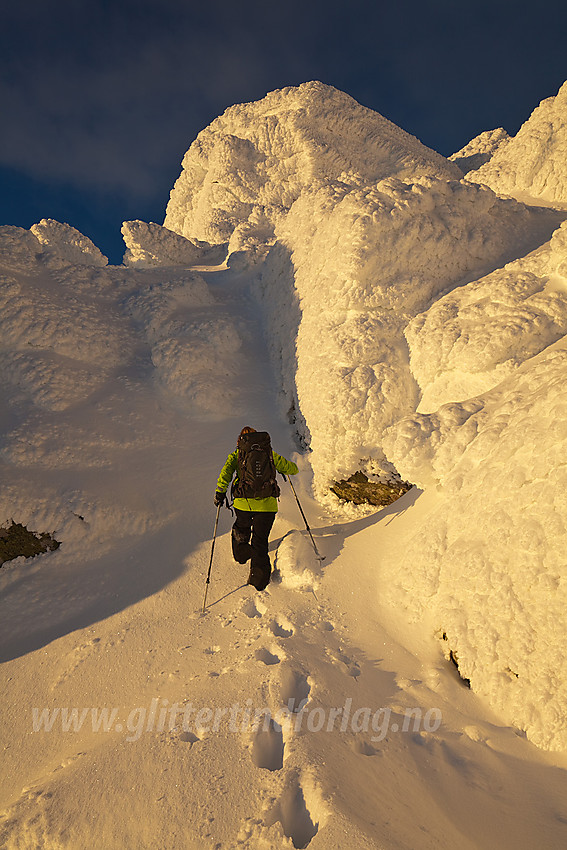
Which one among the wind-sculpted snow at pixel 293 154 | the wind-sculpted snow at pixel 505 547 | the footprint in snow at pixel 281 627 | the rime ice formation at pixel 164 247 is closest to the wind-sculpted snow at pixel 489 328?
the wind-sculpted snow at pixel 505 547

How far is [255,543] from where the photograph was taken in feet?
18.0

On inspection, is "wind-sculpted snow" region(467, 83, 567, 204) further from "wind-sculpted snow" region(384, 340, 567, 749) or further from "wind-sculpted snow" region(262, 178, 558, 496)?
"wind-sculpted snow" region(384, 340, 567, 749)

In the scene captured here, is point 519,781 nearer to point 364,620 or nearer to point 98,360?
point 364,620

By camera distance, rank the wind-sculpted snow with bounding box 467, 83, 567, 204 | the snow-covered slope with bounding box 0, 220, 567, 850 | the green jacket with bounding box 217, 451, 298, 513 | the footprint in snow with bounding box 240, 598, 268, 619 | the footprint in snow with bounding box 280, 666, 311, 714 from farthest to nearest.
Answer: the wind-sculpted snow with bounding box 467, 83, 567, 204 < the green jacket with bounding box 217, 451, 298, 513 < the footprint in snow with bounding box 240, 598, 268, 619 < the footprint in snow with bounding box 280, 666, 311, 714 < the snow-covered slope with bounding box 0, 220, 567, 850

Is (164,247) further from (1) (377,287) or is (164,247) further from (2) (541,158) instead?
(2) (541,158)

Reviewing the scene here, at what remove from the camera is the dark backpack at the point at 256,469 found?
18.1 feet

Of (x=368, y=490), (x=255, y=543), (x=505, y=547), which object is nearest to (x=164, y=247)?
(x=368, y=490)

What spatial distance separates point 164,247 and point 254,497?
54.2 feet

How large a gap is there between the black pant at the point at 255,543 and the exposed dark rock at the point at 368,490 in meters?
2.13

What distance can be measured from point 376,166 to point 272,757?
25.8 metres

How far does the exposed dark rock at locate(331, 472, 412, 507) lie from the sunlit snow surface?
25cm

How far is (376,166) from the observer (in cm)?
2200

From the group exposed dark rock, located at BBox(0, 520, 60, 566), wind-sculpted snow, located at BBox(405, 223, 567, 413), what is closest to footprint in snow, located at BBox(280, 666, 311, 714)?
wind-sculpted snow, located at BBox(405, 223, 567, 413)

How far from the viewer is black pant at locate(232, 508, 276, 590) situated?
547 centimetres
